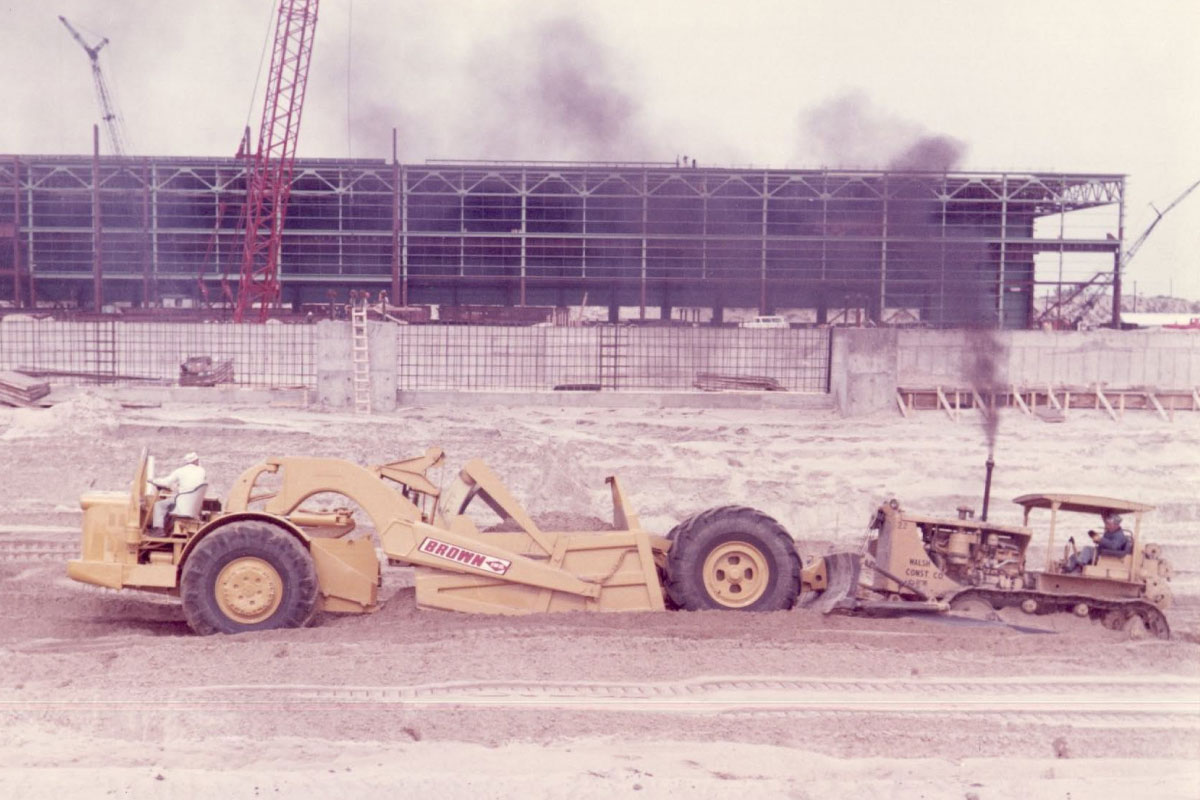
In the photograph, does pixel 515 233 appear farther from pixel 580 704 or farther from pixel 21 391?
pixel 580 704

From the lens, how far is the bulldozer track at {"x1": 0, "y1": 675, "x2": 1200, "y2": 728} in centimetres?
836

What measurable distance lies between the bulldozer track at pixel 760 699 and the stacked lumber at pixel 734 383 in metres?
18.0

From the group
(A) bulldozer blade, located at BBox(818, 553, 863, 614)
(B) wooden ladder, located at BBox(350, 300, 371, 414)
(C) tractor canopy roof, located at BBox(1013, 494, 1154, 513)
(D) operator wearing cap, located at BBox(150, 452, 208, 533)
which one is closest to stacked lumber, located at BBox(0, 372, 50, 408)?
(B) wooden ladder, located at BBox(350, 300, 371, 414)

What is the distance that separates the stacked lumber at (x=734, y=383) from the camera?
27344 mm

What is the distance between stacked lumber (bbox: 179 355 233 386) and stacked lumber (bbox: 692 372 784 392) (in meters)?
10.0

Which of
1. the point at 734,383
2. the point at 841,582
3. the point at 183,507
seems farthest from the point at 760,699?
the point at 734,383

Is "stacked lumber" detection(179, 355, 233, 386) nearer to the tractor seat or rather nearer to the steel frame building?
the tractor seat

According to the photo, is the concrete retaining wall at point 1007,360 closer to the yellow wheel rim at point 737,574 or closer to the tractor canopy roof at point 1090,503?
the tractor canopy roof at point 1090,503

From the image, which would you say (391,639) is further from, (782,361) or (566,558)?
(782,361)

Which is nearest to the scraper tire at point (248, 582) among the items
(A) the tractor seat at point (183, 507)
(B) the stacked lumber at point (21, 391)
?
(A) the tractor seat at point (183, 507)

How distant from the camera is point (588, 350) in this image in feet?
98.0

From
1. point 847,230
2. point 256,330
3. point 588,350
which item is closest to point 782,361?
point 588,350

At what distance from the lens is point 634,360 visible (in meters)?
29.2

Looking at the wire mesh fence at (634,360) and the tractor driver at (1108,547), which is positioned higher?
the wire mesh fence at (634,360)
